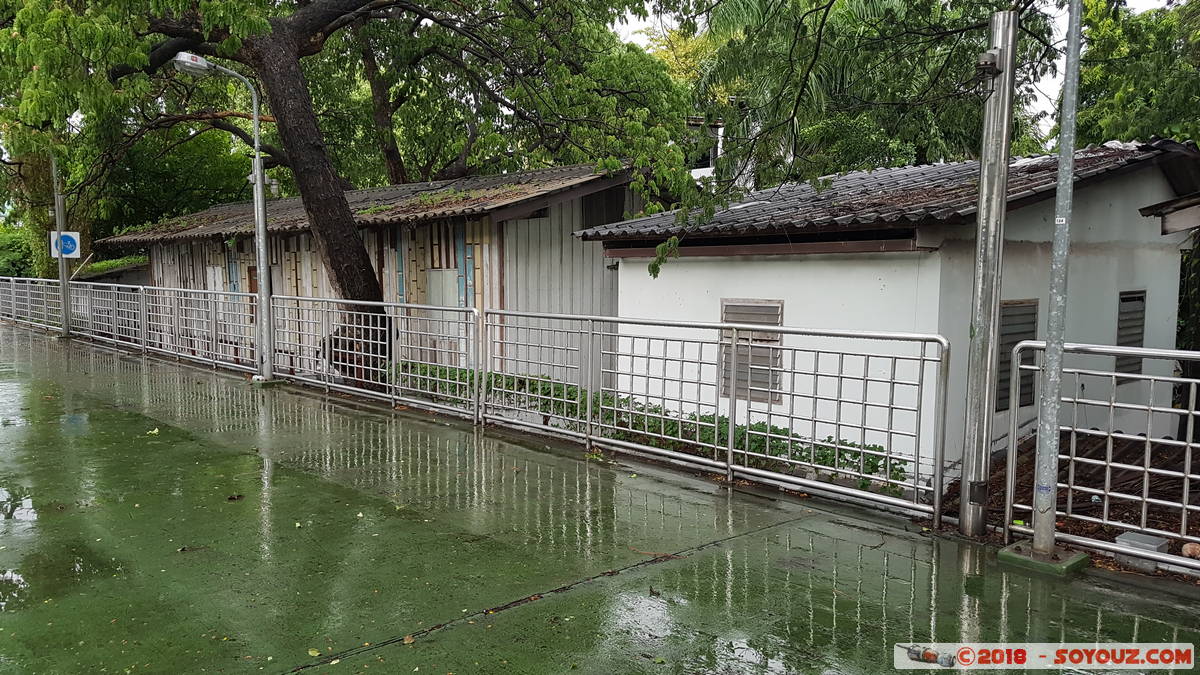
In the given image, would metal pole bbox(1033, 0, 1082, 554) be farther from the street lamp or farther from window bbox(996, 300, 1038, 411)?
the street lamp

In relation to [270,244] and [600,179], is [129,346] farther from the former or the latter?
[600,179]

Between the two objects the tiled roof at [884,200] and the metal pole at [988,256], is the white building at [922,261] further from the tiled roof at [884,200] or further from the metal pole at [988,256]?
the metal pole at [988,256]

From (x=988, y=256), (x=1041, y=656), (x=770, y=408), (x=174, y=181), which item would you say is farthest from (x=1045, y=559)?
(x=174, y=181)

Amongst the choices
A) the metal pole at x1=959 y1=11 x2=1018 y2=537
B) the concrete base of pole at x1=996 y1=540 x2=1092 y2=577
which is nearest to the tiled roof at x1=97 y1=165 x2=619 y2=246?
the metal pole at x1=959 y1=11 x2=1018 y2=537

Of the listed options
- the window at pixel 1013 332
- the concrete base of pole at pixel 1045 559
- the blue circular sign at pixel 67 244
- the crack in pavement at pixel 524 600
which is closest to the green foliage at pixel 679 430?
the crack in pavement at pixel 524 600

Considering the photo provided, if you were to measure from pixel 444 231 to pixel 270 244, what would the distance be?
4.81 metres

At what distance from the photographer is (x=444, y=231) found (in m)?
11.6

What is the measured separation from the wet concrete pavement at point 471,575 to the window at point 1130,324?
565 cm

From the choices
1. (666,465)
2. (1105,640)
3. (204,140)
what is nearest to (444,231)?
(666,465)

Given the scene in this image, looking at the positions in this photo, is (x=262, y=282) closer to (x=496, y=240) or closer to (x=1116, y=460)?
(x=496, y=240)

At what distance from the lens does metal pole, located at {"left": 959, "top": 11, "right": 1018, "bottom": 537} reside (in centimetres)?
443

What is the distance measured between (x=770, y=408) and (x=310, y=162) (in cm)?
704

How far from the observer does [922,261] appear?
6.74 m

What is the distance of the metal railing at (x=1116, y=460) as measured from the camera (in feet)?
13.3
